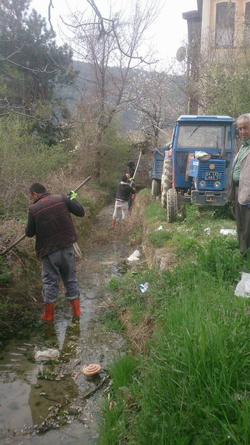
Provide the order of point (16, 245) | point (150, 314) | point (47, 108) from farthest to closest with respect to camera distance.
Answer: point (47, 108), point (16, 245), point (150, 314)

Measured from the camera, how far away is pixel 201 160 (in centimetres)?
830

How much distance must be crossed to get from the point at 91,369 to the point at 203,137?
6.79m

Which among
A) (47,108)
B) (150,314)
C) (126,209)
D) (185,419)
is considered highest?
(47,108)

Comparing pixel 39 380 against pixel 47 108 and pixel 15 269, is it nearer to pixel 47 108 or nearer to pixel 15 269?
pixel 15 269

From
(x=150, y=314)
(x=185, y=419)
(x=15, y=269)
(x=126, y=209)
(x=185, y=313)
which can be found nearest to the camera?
(x=185, y=419)

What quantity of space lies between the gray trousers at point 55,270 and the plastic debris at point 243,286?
94.5 inches

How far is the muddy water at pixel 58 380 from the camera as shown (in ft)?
10.2

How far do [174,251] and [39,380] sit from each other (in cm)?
302

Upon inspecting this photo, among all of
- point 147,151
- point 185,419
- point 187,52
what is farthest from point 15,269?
point 147,151

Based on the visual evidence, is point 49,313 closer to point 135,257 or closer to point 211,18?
point 135,257

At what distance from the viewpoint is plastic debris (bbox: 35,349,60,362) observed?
422 centimetres

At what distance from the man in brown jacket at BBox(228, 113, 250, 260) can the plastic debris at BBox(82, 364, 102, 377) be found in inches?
82.3

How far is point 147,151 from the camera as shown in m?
21.5

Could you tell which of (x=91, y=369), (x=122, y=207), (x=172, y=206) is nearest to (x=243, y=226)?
(x=91, y=369)
